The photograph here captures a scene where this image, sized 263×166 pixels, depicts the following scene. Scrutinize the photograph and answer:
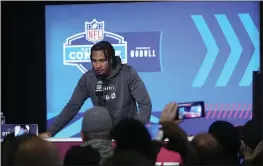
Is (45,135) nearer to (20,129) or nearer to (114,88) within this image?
(20,129)

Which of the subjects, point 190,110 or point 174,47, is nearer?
point 190,110

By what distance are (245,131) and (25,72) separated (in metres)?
3.61

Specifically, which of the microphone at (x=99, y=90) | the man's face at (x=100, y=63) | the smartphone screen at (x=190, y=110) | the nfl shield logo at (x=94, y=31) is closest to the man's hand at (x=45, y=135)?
the microphone at (x=99, y=90)

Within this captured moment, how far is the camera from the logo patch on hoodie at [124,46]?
5520 millimetres

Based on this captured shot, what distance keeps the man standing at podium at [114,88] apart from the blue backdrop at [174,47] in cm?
212

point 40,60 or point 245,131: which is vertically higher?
point 40,60

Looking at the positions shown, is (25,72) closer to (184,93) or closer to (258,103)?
(184,93)

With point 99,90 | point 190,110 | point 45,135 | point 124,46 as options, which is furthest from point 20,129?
point 124,46

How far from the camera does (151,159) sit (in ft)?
Result: 6.56

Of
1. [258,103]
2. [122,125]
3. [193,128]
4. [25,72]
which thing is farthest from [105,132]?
[25,72]

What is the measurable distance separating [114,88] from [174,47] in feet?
7.68

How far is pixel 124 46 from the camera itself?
18.2ft

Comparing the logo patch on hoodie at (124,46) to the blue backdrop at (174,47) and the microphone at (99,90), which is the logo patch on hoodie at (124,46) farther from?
the microphone at (99,90)

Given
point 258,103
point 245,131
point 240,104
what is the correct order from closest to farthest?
point 245,131, point 258,103, point 240,104
